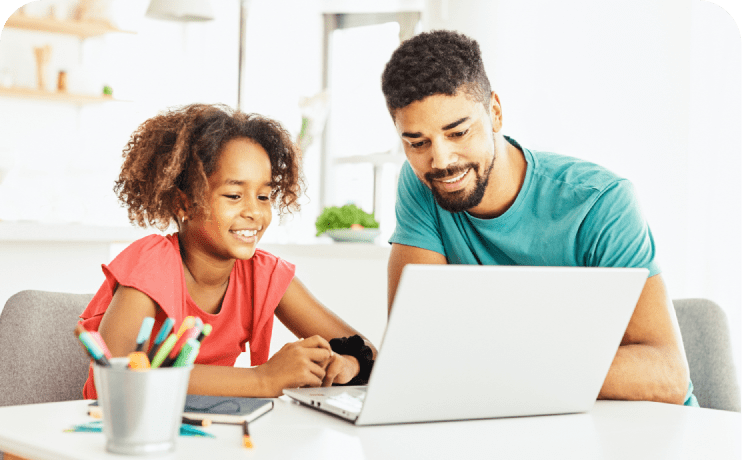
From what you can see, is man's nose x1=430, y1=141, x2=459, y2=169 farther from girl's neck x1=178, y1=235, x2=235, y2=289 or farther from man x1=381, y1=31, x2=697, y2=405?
girl's neck x1=178, y1=235, x2=235, y2=289

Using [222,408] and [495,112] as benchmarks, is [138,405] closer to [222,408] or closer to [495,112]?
[222,408]

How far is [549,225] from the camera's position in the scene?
142 centimetres

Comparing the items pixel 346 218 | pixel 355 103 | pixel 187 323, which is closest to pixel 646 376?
pixel 187 323

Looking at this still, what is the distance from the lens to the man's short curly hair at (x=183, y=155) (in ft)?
4.47

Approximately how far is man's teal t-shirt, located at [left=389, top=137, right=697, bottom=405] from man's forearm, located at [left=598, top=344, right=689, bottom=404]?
183mm

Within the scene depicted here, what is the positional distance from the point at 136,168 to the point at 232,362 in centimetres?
40

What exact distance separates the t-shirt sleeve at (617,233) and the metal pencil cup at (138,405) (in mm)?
860

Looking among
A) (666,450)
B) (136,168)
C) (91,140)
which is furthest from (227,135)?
(91,140)

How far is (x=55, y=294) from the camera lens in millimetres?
1422

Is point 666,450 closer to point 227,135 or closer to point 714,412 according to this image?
point 714,412

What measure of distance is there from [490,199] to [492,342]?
65 centimetres

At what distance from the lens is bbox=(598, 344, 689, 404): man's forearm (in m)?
1.12

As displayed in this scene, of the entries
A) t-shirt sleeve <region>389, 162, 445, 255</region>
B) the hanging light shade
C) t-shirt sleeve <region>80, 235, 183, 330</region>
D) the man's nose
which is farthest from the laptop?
the hanging light shade

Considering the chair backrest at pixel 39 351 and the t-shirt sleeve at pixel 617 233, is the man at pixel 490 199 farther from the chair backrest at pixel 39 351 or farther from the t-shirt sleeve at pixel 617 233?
the chair backrest at pixel 39 351
